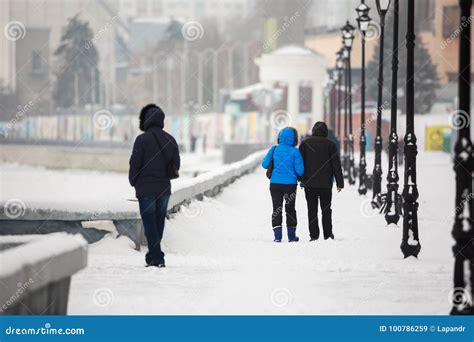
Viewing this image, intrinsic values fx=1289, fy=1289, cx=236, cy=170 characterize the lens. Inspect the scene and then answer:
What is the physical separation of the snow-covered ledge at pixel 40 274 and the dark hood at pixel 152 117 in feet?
13.2

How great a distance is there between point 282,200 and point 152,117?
3.28 m

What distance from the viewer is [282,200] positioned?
1534cm

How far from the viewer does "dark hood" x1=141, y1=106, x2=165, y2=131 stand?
1243 centimetres

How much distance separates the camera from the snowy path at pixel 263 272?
31.6 feet

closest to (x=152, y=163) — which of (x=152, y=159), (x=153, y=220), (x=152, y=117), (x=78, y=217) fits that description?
(x=152, y=159)

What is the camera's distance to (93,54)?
144625 mm

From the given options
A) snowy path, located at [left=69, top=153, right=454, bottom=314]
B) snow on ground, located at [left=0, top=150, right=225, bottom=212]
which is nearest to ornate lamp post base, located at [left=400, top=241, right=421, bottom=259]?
snowy path, located at [left=69, top=153, right=454, bottom=314]

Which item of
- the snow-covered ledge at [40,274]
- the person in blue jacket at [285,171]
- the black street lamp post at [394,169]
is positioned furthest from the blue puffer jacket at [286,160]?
the snow-covered ledge at [40,274]

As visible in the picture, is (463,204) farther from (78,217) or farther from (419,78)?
(419,78)

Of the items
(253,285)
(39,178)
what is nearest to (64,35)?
(39,178)

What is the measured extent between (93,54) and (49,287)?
138 meters

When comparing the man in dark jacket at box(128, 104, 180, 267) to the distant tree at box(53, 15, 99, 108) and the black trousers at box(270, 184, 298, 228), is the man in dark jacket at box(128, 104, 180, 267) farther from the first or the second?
the distant tree at box(53, 15, 99, 108)

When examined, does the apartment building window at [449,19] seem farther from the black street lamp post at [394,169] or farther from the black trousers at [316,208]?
the black trousers at [316,208]
